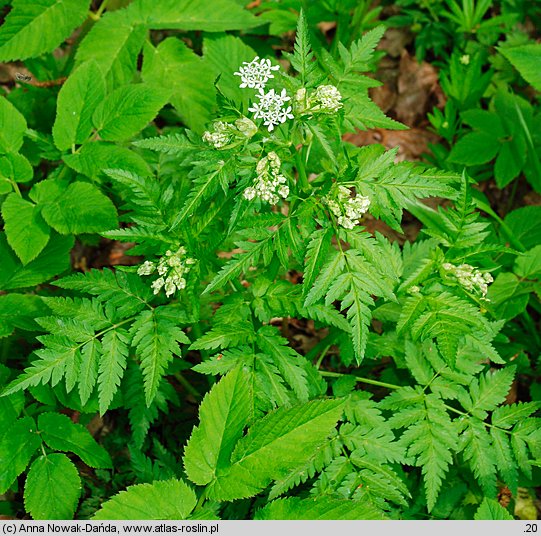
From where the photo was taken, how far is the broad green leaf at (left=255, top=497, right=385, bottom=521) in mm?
2479

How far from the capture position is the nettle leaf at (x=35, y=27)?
3590 mm

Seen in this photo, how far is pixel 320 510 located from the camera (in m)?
2.49

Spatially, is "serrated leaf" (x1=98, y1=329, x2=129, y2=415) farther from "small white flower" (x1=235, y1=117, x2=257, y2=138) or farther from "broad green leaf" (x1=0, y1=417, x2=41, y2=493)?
"small white flower" (x1=235, y1=117, x2=257, y2=138)

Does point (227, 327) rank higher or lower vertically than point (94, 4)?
lower

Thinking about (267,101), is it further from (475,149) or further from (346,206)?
(475,149)

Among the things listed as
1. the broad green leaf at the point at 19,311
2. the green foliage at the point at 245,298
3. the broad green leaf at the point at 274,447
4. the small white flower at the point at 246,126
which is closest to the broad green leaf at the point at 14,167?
the green foliage at the point at 245,298

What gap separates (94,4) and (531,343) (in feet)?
13.3

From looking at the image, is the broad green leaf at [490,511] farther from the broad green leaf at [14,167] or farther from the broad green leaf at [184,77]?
the broad green leaf at [14,167]

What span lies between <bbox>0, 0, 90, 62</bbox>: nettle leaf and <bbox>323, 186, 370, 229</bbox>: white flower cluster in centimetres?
229

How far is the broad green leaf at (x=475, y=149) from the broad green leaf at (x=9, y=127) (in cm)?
283

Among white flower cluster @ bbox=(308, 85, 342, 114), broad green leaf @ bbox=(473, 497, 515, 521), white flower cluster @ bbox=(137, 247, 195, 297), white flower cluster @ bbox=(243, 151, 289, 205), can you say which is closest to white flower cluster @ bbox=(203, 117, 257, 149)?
white flower cluster @ bbox=(243, 151, 289, 205)

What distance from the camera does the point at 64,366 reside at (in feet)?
8.75
